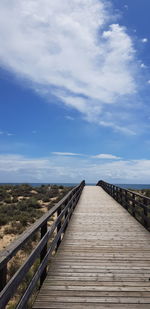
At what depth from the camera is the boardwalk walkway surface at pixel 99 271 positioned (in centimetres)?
366

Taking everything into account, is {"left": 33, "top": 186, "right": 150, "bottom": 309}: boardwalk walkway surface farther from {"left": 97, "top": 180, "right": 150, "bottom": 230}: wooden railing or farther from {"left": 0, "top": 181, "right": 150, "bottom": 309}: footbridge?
{"left": 97, "top": 180, "right": 150, "bottom": 230}: wooden railing

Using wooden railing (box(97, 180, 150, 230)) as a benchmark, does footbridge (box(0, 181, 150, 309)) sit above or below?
below

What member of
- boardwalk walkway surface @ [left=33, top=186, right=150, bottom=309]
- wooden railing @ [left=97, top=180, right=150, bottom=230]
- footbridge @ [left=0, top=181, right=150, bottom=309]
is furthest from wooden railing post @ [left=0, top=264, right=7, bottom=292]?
wooden railing @ [left=97, top=180, right=150, bottom=230]

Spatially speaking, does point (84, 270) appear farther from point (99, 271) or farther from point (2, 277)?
point (2, 277)

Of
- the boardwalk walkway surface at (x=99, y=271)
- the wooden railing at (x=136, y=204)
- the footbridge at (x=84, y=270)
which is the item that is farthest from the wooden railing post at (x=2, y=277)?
the wooden railing at (x=136, y=204)

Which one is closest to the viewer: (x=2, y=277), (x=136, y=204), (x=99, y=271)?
(x=2, y=277)

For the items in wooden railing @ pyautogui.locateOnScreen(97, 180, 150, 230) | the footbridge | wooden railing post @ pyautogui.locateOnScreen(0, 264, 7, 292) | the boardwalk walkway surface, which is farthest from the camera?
wooden railing @ pyautogui.locateOnScreen(97, 180, 150, 230)

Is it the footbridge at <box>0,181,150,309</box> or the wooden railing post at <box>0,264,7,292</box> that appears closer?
the wooden railing post at <box>0,264,7,292</box>

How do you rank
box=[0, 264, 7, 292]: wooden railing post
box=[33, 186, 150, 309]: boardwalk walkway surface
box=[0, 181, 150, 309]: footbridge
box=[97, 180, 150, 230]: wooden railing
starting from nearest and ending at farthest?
box=[0, 264, 7, 292]: wooden railing post
box=[0, 181, 150, 309]: footbridge
box=[33, 186, 150, 309]: boardwalk walkway surface
box=[97, 180, 150, 230]: wooden railing

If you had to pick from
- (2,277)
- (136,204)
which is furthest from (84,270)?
(136,204)

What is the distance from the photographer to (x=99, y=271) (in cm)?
480

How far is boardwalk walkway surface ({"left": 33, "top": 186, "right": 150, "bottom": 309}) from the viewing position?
144 inches

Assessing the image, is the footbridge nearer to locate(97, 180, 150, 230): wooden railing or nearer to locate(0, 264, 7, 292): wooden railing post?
locate(0, 264, 7, 292): wooden railing post

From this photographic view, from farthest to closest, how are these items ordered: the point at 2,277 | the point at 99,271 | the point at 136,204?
the point at 136,204, the point at 99,271, the point at 2,277
